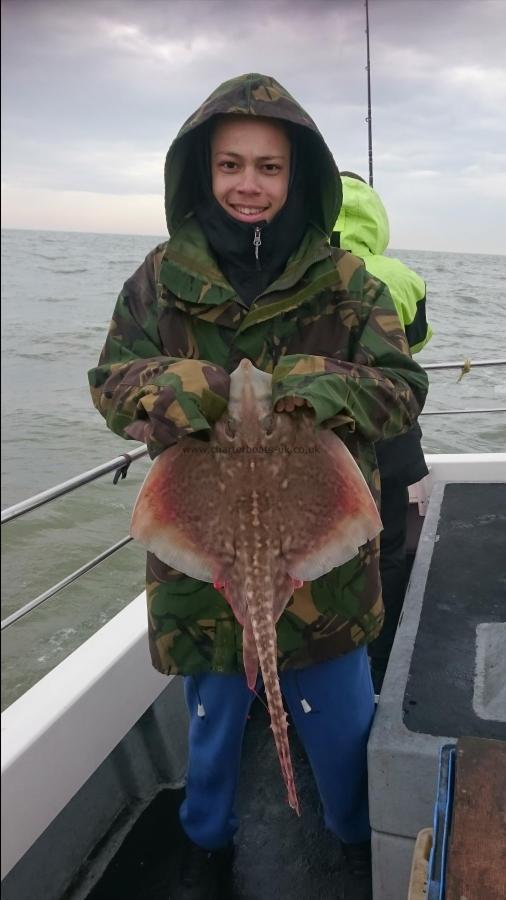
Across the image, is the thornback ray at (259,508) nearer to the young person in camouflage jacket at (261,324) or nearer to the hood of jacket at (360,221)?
the young person in camouflage jacket at (261,324)

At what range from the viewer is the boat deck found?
2742 mm

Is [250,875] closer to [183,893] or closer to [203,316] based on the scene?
[183,893]

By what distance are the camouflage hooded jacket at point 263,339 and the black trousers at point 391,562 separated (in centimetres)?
152

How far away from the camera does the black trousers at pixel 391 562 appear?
3766 millimetres

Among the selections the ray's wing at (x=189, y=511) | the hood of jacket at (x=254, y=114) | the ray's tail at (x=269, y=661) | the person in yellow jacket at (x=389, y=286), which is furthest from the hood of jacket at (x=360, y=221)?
the ray's tail at (x=269, y=661)

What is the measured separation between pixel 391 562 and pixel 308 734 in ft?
5.71

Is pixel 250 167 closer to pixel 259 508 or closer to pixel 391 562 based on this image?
pixel 259 508

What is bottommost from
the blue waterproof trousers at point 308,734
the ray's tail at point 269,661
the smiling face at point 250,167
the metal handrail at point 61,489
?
the blue waterproof trousers at point 308,734

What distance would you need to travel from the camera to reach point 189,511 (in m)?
1.84

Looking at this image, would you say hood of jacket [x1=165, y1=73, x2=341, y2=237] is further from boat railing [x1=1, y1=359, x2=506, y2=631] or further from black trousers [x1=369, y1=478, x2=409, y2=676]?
black trousers [x1=369, y1=478, x2=409, y2=676]

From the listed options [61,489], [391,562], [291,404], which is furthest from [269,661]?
[391,562]

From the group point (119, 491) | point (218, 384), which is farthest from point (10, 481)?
point (218, 384)

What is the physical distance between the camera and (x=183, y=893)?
2674 mm

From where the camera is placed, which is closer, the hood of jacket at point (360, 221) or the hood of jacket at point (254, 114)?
the hood of jacket at point (254, 114)
